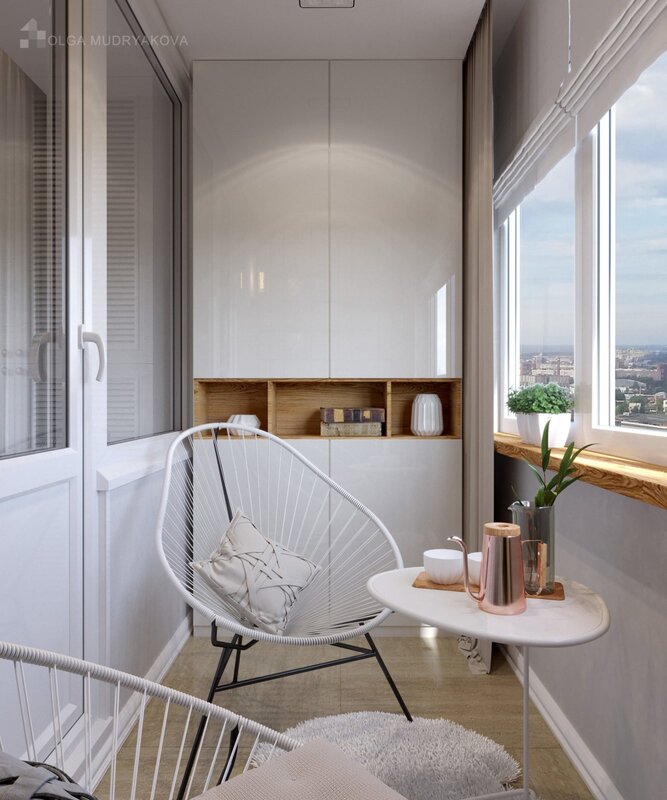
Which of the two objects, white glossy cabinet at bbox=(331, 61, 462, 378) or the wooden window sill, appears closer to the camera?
the wooden window sill

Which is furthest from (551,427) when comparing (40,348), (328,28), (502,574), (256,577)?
(328,28)

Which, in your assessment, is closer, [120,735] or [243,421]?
[120,735]

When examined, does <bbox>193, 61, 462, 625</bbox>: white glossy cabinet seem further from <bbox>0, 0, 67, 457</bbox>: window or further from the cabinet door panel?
<bbox>0, 0, 67, 457</bbox>: window

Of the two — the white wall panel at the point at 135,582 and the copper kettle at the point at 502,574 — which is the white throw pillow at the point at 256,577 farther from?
the copper kettle at the point at 502,574

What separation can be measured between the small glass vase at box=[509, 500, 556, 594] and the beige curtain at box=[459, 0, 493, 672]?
1.06 meters

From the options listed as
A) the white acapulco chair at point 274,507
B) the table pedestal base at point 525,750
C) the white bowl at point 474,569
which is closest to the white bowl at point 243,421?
the white acapulco chair at point 274,507

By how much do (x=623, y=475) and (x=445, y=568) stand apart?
1.42 feet

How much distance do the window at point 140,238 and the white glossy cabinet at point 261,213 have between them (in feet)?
0.43

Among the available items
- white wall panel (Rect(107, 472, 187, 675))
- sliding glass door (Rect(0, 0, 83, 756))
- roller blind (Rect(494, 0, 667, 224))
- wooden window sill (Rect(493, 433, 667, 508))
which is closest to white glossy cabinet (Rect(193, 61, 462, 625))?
roller blind (Rect(494, 0, 667, 224))

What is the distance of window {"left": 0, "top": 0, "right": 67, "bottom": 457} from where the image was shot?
4.63ft

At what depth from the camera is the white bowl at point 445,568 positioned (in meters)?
1.48

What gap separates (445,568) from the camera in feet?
4.86

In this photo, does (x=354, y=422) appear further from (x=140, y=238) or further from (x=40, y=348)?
(x=40, y=348)

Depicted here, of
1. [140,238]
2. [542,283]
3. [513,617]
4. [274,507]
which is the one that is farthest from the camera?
[274,507]
